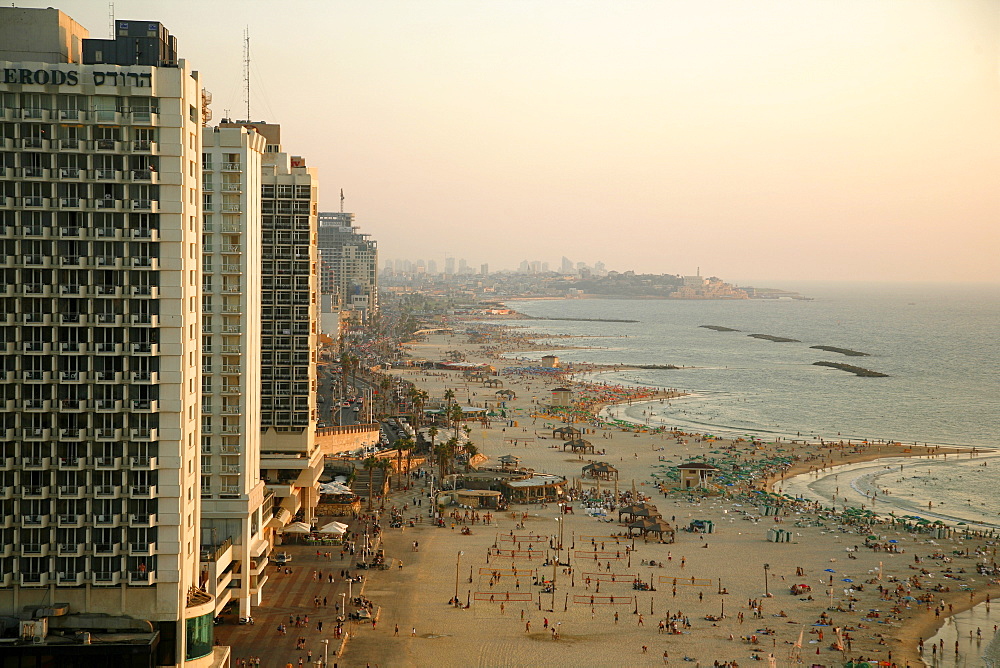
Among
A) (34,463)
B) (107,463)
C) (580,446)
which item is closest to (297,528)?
(107,463)

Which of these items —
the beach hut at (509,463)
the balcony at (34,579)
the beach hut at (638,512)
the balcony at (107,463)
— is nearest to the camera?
the balcony at (34,579)

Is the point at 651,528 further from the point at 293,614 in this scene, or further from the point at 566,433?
the point at 566,433

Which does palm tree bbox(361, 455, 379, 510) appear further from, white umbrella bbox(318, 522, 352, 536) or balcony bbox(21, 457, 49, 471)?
balcony bbox(21, 457, 49, 471)

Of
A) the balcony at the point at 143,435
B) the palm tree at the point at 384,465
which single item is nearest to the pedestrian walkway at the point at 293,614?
the balcony at the point at 143,435

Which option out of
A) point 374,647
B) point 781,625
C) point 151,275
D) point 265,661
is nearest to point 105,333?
point 151,275

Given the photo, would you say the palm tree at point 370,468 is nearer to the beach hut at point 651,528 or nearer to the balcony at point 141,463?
the beach hut at point 651,528

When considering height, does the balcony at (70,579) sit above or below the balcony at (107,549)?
below

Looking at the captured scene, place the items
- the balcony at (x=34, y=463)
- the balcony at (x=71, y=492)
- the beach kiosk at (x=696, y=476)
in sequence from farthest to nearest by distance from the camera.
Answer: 1. the beach kiosk at (x=696, y=476)
2. the balcony at (x=71, y=492)
3. the balcony at (x=34, y=463)
